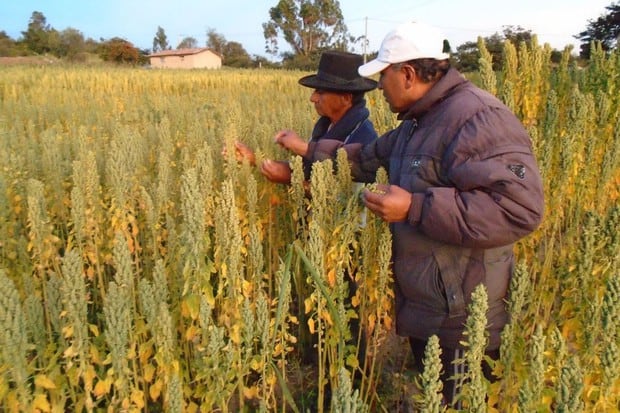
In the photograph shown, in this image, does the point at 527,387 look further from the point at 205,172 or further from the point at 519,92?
the point at 519,92

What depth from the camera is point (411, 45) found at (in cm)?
189

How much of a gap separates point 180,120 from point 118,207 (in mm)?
2884

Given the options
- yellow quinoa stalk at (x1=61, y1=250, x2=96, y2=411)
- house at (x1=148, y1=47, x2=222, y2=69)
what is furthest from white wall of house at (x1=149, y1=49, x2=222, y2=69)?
yellow quinoa stalk at (x1=61, y1=250, x2=96, y2=411)

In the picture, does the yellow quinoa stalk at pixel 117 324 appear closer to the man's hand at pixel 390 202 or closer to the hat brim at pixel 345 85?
the man's hand at pixel 390 202

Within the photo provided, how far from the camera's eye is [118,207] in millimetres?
2586

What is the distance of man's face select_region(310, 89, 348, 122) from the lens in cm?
291

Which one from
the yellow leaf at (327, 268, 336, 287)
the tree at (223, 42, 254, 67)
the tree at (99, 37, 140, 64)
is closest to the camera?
the yellow leaf at (327, 268, 336, 287)

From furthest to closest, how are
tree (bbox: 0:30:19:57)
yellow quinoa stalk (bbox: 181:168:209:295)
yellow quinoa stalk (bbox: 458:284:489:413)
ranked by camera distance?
1. tree (bbox: 0:30:19:57)
2. yellow quinoa stalk (bbox: 181:168:209:295)
3. yellow quinoa stalk (bbox: 458:284:489:413)

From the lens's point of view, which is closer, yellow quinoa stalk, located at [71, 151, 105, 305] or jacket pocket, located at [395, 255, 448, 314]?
jacket pocket, located at [395, 255, 448, 314]

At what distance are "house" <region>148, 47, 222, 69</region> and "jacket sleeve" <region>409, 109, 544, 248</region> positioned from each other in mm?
59427

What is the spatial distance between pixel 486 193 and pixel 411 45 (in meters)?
0.63

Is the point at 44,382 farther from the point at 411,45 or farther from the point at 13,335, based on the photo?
the point at 411,45

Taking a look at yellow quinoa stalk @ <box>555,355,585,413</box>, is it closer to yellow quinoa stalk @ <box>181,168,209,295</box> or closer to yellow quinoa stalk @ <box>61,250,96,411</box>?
yellow quinoa stalk @ <box>181,168,209,295</box>

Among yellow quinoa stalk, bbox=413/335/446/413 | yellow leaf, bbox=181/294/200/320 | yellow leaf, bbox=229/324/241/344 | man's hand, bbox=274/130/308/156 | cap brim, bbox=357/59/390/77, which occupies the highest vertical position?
cap brim, bbox=357/59/390/77
